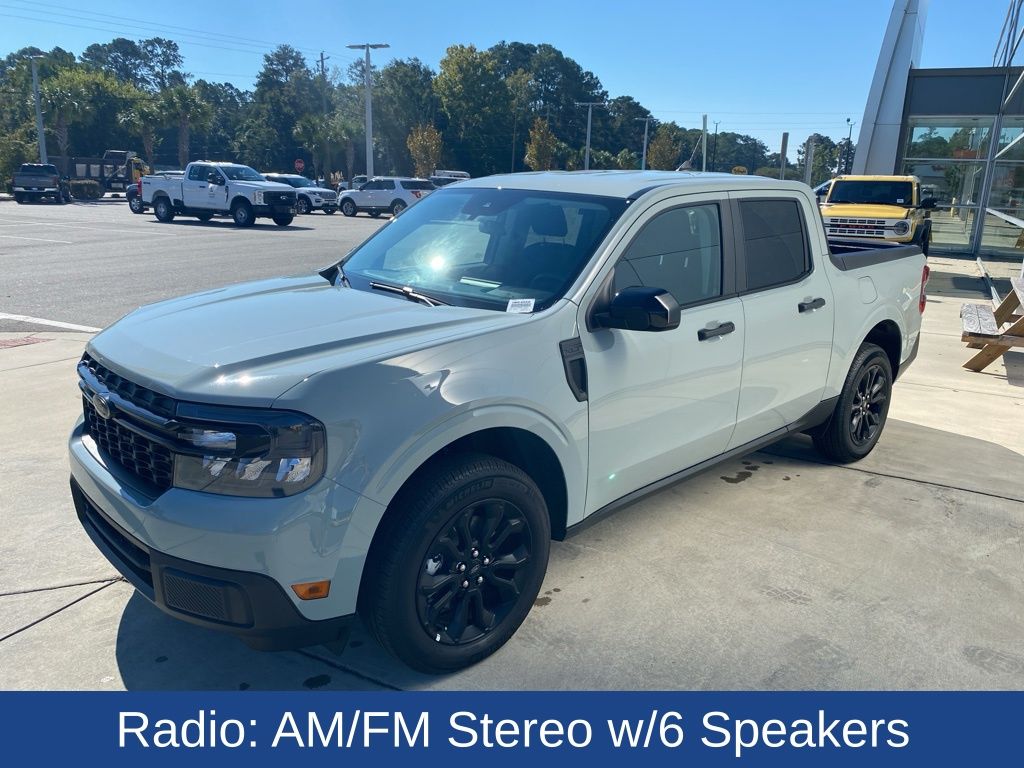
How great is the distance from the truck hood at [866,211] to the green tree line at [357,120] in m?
24.2

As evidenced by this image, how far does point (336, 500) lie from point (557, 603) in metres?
1.38

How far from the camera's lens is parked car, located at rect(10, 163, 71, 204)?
37.2 meters

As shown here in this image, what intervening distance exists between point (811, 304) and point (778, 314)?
0.38 meters

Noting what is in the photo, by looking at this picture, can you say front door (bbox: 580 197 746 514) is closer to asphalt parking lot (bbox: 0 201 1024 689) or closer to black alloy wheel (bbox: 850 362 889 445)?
asphalt parking lot (bbox: 0 201 1024 689)

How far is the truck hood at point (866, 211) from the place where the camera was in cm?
1533

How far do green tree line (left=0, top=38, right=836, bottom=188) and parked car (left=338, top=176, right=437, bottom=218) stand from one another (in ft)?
54.3

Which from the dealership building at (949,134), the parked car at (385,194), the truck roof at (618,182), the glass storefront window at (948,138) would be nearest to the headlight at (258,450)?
the truck roof at (618,182)

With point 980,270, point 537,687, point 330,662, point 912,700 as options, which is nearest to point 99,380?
point 330,662

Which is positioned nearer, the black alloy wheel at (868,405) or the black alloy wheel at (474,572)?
the black alloy wheel at (474,572)

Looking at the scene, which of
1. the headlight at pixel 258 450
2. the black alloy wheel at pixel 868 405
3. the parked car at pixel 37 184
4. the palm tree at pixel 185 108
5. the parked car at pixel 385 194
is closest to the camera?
the headlight at pixel 258 450

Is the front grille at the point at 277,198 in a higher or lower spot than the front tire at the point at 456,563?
higher

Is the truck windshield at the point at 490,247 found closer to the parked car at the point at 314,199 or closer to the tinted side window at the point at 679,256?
the tinted side window at the point at 679,256

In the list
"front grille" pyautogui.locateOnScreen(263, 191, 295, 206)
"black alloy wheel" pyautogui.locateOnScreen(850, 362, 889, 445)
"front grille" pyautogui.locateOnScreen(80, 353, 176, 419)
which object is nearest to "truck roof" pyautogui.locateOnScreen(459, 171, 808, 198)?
"black alloy wheel" pyautogui.locateOnScreen(850, 362, 889, 445)

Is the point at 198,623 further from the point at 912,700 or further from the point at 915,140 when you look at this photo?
the point at 915,140
